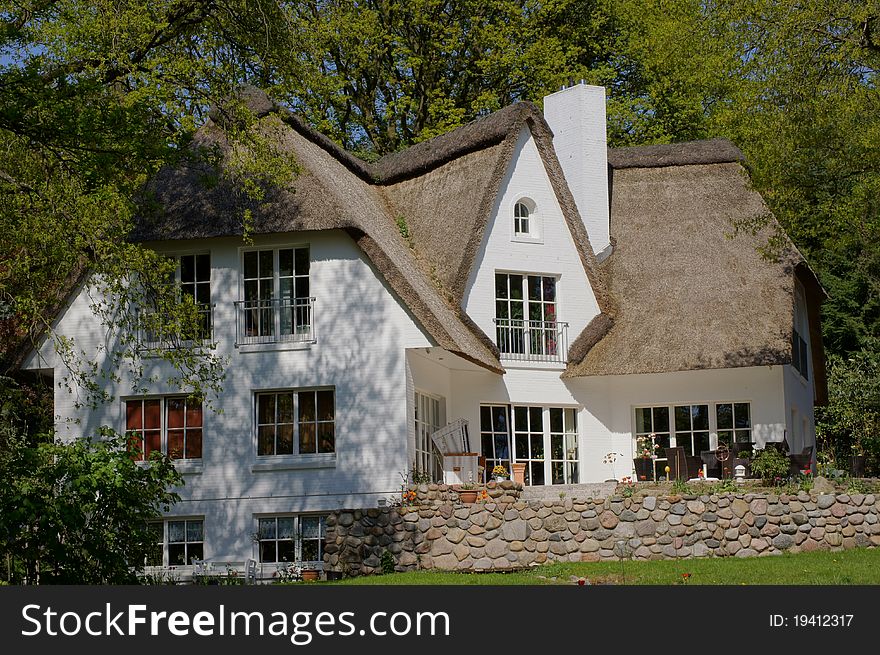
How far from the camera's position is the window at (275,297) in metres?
24.2

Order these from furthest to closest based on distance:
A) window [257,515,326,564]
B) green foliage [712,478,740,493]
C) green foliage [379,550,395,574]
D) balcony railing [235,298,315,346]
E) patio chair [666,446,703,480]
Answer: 1. patio chair [666,446,703,480]
2. balcony railing [235,298,315,346]
3. window [257,515,326,564]
4. green foliage [712,478,740,493]
5. green foliage [379,550,395,574]

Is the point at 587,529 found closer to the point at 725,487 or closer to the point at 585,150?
the point at 725,487

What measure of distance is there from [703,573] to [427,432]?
320 inches

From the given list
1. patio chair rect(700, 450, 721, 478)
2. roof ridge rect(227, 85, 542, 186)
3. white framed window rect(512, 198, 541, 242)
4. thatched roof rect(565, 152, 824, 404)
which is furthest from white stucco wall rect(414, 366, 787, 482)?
roof ridge rect(227, 85, 542, 186)

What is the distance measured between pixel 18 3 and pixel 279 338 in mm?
7991

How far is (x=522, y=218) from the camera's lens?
2788 cm

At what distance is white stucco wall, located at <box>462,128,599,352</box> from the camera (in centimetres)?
2695

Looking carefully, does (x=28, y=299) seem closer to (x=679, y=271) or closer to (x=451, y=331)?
(x=451, y=331)

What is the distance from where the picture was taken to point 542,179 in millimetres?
27969

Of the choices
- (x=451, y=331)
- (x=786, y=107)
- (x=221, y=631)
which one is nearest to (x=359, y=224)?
(x=451, y=331)

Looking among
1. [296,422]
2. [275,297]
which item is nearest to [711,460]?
[296,422]

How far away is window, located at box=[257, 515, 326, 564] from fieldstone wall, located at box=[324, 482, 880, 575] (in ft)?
3.09

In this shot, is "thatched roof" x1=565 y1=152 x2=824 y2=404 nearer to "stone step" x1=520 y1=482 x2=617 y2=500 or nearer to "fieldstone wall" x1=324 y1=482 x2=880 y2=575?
"stone step" x1=520 y1=482 x2=617 y2=500

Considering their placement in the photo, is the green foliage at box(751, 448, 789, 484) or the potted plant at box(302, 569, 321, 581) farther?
the green foliage at box(751, 448, 789, 484)
